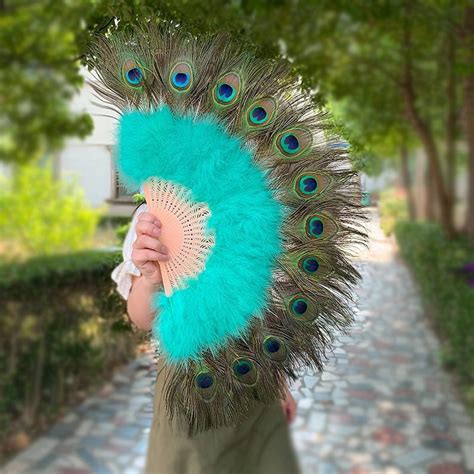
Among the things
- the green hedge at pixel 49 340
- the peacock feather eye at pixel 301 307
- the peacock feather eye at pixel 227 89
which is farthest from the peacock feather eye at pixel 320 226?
the green hedge at pixel 49 340

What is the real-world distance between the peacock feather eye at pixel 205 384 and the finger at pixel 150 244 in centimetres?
20

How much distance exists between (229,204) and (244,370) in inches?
10.6

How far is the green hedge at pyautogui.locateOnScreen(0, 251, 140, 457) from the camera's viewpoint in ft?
7.65

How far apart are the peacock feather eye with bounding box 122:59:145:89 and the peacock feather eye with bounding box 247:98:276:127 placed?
164 mm

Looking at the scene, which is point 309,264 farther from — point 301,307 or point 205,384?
point 205,384

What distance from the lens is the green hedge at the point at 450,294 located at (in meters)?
2.74

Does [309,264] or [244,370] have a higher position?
[309,264]

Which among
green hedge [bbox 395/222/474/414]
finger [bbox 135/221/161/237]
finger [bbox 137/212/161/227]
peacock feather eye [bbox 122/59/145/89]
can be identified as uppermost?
peacock feather eye [bbox 122/59/145/89]

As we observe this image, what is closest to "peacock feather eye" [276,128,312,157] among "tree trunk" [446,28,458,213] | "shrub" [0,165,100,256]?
"shrub" [0,165,100,256]

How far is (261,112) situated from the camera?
79 cm

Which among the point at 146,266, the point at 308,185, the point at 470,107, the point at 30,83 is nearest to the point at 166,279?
the point at 146,266

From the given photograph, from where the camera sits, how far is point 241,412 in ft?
2.90

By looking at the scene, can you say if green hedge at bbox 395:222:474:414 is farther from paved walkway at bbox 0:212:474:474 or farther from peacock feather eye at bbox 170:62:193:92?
peacock feather eye at bbox 170:62:193:92

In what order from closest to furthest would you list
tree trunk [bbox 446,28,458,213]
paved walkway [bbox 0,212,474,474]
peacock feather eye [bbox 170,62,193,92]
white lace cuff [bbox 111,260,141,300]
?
peacock feather eye [bbox 170,62,193,92], white lace cuff [bbox 111,260,141,300], paved walkway [bbox 0,212,474,474], tree trunk [bbox 446,28,458,213]
